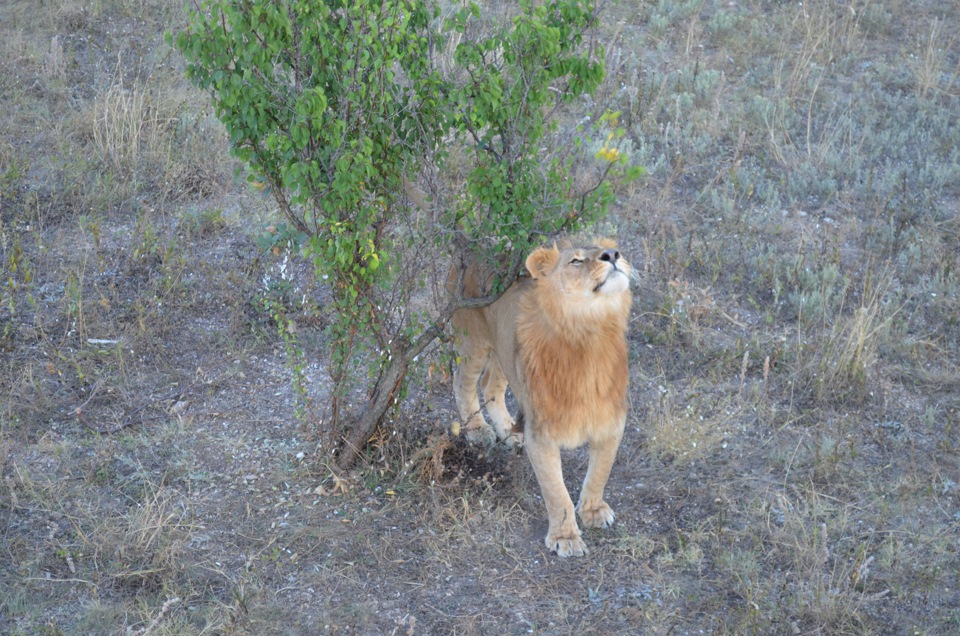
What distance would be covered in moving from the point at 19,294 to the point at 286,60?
11.4 ft

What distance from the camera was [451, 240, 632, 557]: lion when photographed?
5047mm

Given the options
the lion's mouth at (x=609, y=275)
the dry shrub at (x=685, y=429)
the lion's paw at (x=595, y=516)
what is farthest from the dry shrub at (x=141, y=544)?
the dry shrub at (x=685, y=429)

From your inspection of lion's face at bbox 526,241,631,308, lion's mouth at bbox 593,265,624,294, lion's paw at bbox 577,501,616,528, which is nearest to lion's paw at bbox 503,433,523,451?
lion's paw at bbox 577,501,616,528

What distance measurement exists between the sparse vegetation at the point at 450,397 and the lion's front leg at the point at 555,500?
0.11 meters

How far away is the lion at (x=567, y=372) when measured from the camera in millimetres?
5047

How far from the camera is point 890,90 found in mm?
10617

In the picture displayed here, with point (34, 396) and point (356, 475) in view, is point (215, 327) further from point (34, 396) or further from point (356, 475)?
point (356, 475)

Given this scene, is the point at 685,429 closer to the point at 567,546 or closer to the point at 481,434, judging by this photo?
the point at 481,434

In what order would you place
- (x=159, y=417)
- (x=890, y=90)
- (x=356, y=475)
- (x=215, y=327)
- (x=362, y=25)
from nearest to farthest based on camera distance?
(x=362, y=25) < (x=356, y=475) < (x=159, y=417) < (x=215, y=327) < (x=890, y=90)

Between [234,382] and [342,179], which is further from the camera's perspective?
[234,382]

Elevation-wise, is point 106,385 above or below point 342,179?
below

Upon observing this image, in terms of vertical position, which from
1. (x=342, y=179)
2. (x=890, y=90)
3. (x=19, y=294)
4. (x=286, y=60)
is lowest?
(x=19, y=294)

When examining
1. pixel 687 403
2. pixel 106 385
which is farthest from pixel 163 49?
pixel 687 403

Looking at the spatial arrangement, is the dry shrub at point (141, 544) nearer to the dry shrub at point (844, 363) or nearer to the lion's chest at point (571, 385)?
the lion's chest at point (571, 385)
